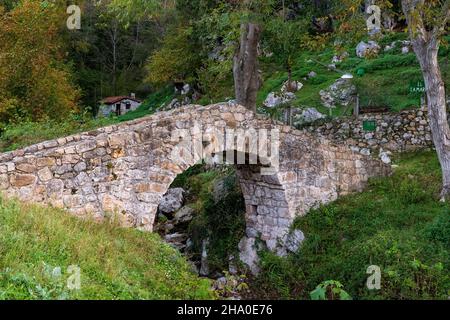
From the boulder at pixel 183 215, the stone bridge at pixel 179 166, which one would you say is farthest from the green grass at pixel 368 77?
the boulder at pixel 183 215

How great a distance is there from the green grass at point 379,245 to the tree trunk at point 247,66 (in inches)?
156

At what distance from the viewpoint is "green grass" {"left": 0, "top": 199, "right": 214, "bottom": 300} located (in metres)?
5.17

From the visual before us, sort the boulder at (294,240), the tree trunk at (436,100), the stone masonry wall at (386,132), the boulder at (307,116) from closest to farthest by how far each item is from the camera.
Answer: the tree trunk at (436,100) → the boulder at (294,240) → the stone masonry wall at (386,132) → the boulder at (307,116)

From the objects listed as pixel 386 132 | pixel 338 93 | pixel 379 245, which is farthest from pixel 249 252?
pixel 338 93

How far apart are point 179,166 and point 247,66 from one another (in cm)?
541

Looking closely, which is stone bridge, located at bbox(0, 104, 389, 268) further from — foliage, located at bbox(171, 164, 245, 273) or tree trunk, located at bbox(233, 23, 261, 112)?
tree trunk, located at bbox(233, 23, 261, 112)

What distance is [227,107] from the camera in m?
9.81

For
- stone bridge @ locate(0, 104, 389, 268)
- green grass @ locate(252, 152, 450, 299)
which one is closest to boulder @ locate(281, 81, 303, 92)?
green grass @ locate(252, 152, 450, 299)

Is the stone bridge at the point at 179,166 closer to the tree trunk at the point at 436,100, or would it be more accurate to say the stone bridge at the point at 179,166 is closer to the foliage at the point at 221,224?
the foliage at the point at 221,224

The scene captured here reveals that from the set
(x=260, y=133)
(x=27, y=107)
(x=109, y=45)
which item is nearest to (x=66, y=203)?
(x=260, y=133)

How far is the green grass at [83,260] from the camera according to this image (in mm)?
5170

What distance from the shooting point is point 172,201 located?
16.5 metres

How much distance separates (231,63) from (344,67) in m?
11.4
